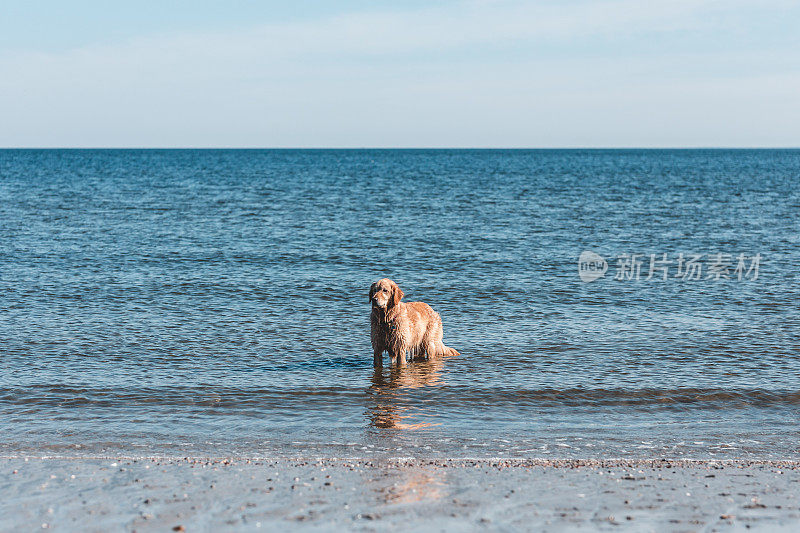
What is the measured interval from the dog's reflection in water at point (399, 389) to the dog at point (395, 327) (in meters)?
0.26

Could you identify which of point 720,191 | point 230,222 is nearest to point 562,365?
point 230,222

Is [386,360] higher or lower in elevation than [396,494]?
lower

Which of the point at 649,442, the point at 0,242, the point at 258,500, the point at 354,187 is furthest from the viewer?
the point at 354,187

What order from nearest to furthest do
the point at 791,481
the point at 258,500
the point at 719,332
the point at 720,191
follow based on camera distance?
the point at 258,500
the point at 791,481
the point at 719,332
the point at 720,191

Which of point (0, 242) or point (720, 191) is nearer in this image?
point (0, 242)

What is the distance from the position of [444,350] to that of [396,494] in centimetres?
723

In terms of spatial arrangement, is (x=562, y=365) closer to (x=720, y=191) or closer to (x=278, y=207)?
(x=278, y=207)

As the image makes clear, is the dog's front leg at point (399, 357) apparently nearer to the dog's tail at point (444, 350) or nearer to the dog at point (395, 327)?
the dog at point (395, 327)

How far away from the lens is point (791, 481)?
812 centimetres

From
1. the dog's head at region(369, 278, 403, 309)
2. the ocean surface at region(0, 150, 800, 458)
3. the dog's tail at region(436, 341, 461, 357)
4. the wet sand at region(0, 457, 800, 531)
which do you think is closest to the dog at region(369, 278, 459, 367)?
the dog's head at region(369, 278, 403, 309)

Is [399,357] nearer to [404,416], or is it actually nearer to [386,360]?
[386,360]

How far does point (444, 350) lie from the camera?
581 inches

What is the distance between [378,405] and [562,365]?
3961 mm

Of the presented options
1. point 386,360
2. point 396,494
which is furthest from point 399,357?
point 396,494
